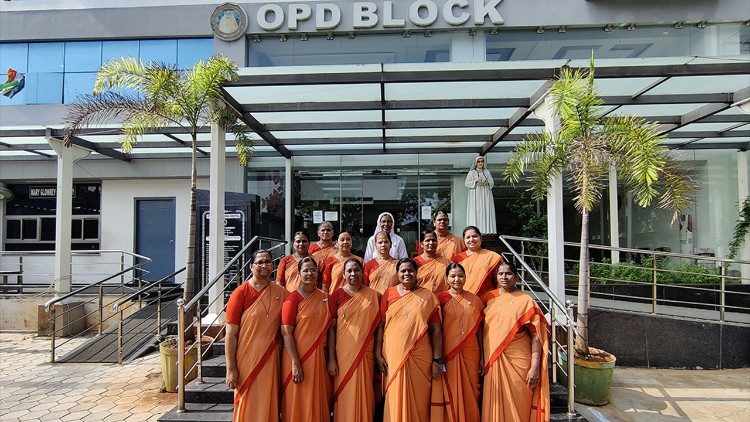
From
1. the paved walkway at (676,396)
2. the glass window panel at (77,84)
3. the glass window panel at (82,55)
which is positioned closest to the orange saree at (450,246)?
the paved walkway at (676,396)

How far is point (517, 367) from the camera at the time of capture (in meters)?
3.71

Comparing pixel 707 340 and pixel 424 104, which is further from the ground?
pixel 424 104

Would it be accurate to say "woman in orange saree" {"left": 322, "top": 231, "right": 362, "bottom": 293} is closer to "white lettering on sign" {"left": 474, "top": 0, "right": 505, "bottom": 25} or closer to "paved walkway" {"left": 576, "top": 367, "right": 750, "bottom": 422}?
"paved walkway" {"left": 576, "top": 367, "right": 750, "bottom": 422}

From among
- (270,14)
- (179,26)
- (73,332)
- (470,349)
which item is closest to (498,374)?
(470,349)

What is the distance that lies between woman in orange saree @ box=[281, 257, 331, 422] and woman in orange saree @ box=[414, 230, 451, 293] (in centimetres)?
119

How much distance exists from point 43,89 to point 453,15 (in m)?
10.7

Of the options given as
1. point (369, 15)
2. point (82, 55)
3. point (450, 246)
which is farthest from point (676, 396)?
point (82, 55)

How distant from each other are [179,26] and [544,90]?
1012cm

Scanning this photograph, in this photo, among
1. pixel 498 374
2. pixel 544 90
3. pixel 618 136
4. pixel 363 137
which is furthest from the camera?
pixel 363 137

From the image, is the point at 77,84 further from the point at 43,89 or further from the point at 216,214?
the point at 216,214

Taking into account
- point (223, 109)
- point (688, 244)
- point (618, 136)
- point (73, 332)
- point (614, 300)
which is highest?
point (223, 109)

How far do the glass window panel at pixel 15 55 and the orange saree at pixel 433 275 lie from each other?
527 inches

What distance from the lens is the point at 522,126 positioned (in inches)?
338

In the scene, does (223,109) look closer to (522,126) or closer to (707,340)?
(522,126)
